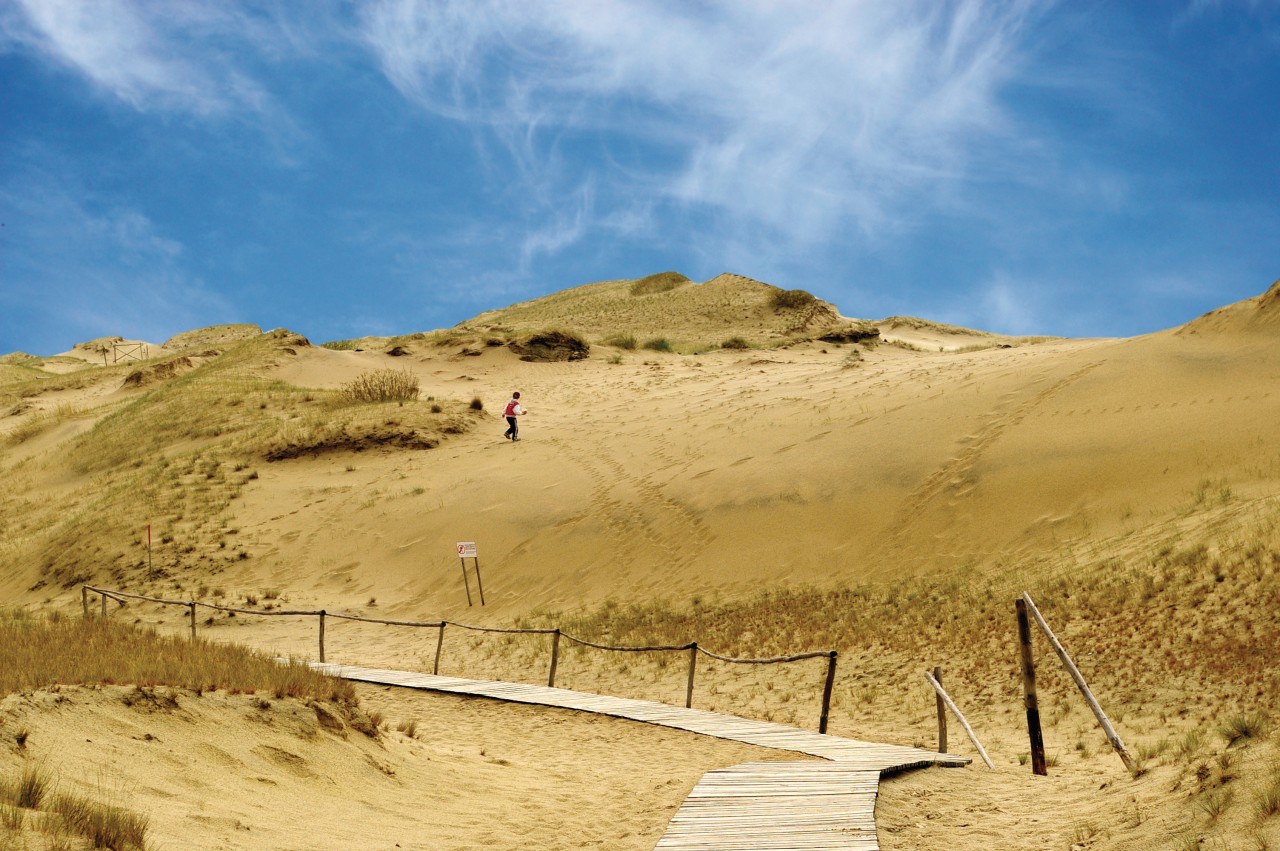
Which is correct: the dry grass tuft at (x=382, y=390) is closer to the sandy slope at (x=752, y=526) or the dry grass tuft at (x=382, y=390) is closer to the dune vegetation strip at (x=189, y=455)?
the dune vegetation strip at (x=189, y=455)

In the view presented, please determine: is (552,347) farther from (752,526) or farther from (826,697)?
(826,697)

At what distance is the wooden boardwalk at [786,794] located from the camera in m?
6.77

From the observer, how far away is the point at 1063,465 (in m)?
19.1

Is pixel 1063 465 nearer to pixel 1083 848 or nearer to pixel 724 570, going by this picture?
pixel 724 570

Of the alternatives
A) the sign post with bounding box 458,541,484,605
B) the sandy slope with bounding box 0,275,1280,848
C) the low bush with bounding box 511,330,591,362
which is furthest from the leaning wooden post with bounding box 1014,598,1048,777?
the low bush with bounding box 511,330,591,362

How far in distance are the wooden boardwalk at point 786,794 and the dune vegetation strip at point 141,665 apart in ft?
13.1

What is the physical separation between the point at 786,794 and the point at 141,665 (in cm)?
548

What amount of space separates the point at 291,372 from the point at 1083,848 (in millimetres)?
42529

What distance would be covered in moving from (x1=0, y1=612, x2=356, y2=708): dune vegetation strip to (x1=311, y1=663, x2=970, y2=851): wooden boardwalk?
3.98 m

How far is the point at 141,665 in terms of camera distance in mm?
8523

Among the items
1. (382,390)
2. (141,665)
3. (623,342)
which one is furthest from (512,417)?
(141,665)

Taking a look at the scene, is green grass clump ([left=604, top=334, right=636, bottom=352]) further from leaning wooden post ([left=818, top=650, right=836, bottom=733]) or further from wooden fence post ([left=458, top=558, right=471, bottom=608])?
leaning wooden post ([left=818, top=650, right=836, bottom=733])

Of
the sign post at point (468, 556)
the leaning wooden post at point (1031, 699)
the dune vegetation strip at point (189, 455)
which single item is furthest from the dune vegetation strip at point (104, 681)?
the dune vegetation strip at point (189, 455)

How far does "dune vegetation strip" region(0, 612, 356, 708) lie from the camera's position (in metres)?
7.93
